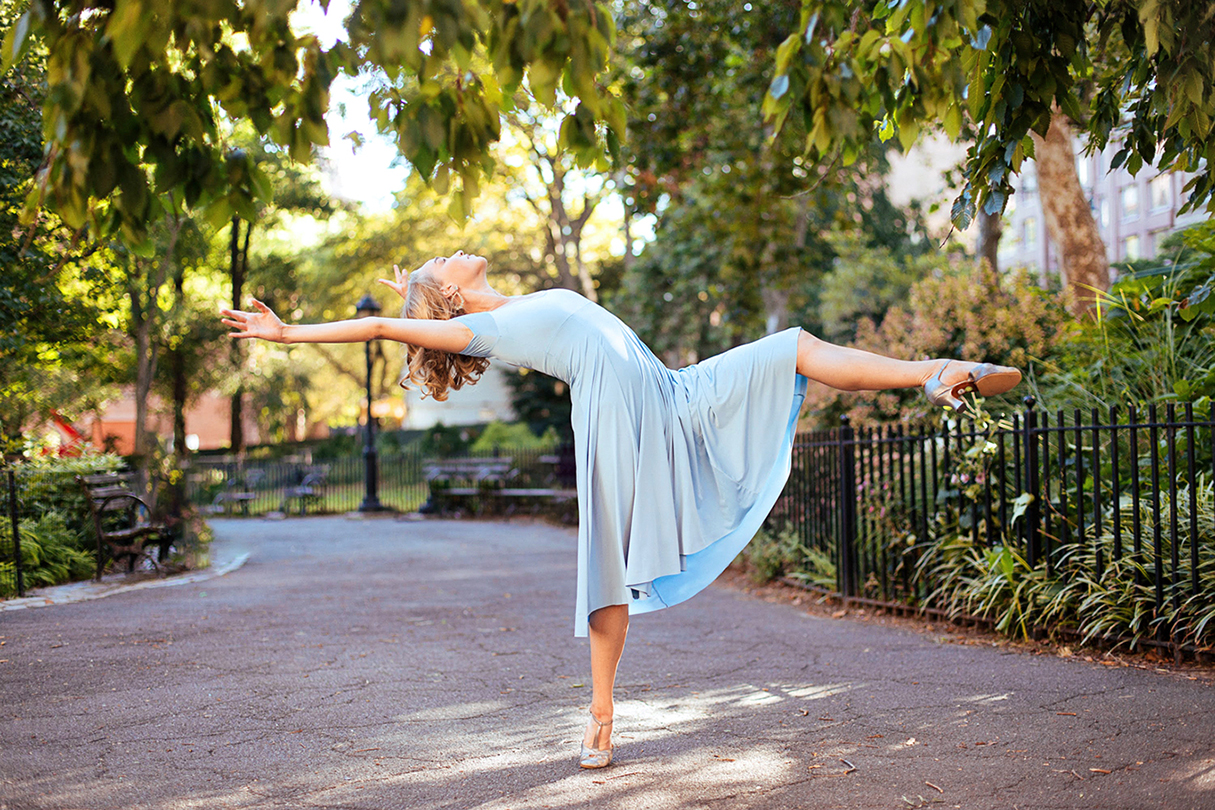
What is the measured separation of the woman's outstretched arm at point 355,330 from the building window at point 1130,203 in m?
35.1

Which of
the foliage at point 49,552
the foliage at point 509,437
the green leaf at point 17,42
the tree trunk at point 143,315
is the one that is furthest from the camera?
the foliage at point 509,437

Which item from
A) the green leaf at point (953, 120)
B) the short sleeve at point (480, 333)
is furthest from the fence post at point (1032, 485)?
the short sleeve at point (480, 333)

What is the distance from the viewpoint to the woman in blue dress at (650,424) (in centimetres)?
339

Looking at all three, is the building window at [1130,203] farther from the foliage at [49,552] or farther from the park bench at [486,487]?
the foliage at [49,552]

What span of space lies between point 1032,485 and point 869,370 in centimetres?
318

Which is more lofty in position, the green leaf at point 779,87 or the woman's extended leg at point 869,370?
the green leaf at point 779,87

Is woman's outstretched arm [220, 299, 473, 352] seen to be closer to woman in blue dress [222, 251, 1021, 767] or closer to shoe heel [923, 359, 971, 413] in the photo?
woman in blue dress [222, 251, 1021, 767]

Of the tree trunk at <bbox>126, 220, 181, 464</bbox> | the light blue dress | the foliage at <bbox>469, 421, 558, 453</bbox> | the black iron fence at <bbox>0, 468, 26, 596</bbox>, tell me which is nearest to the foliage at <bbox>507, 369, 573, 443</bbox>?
the foliage at <bbox>469, 421, 558, 453</bbox>

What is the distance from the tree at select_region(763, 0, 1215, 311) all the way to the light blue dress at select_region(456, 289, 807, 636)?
0.99 m

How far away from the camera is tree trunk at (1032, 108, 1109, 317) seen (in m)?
9.52

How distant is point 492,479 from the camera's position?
62.6ft

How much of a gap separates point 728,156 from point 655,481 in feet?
36.6

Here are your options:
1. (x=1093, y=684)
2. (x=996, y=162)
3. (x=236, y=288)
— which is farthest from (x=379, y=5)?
(x=236, y=288)

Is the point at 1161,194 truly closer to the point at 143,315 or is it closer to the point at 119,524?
the point at 143,315
